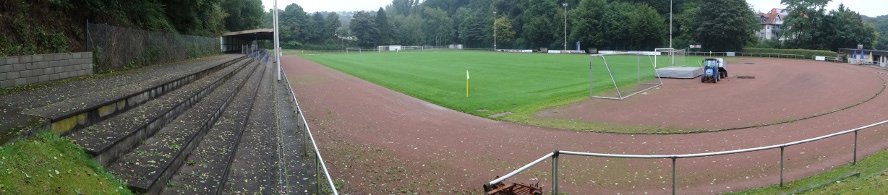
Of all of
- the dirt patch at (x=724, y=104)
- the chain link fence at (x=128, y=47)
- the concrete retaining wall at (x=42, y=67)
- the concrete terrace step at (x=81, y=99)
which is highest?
the chain link fence at (x=128, y=47)

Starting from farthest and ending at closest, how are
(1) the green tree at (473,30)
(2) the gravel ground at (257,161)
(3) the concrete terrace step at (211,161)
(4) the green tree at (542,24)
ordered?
(1) the green tree at (473,30) → (4) the green tree at (542,24) → (2) the gravel ground at (257,161) → (3) the concrete terrace step at (211,161)

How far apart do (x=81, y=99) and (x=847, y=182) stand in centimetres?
1341

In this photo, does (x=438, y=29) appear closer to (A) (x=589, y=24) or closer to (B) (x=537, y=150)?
(A) (x=589, y=24)

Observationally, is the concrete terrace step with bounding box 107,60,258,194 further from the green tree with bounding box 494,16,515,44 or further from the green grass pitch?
the green tree with bounding box 494,16,515,44

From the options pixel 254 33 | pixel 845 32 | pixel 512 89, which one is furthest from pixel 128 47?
pixel 845 32

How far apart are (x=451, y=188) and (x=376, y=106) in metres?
13.3

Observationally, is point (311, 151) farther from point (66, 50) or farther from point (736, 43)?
point (736, 43)

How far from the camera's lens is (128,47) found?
2277 cm

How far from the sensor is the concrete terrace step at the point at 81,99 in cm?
907

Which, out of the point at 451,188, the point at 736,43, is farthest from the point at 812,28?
the point at 451,188

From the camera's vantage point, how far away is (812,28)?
80.1 m

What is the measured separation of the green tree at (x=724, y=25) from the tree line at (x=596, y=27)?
0.12 metres

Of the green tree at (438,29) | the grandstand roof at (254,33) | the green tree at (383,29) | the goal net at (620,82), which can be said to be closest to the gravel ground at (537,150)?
the goal net at (620,82)

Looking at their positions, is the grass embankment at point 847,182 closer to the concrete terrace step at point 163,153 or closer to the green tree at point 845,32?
→ the concrete terrace step at point 163,153
